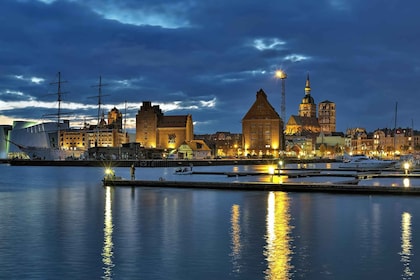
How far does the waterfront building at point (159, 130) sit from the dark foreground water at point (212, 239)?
146m

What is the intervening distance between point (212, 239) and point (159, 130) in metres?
167

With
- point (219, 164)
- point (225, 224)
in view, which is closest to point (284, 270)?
point (225, 224)

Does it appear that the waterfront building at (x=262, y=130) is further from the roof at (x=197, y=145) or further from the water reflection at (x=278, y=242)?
the water reflection at (x=278, y=242)

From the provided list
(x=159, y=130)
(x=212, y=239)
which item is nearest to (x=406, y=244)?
(x=212, y=239)

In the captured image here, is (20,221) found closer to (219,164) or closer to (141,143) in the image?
(219,164)

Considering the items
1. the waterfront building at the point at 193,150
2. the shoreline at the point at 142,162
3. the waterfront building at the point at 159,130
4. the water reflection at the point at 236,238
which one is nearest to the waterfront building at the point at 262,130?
the waterfront building at the point at 193,150

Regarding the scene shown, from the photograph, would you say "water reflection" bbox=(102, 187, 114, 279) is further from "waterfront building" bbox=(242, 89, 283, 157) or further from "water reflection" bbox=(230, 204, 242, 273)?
"waterfront building" bbox=(242, 89, 283, 157)

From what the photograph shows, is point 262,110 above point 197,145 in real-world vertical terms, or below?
above

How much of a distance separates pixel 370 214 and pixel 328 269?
16.2 meters

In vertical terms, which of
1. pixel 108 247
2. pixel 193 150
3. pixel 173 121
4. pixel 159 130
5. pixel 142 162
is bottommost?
pixel 108 247

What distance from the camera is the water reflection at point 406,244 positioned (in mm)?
17938

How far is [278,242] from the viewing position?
23.3 meters

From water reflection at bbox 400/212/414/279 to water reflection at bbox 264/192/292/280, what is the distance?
3.92 metres

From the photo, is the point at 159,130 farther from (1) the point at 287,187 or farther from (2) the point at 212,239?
(2) the point at 212,239
